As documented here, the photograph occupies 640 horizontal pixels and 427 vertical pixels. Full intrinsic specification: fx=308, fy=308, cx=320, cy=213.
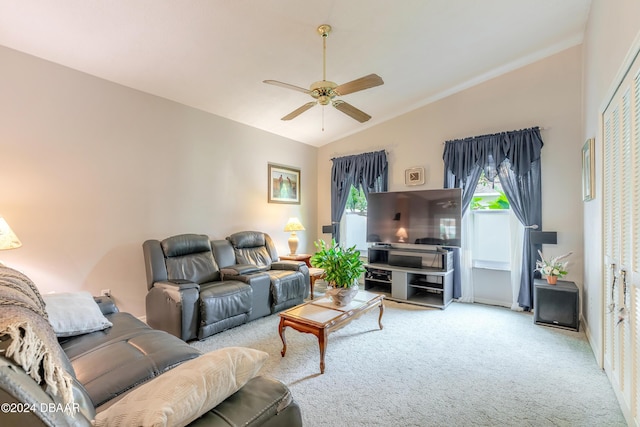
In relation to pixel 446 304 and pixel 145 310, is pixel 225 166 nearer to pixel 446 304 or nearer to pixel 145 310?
pixel 145 310

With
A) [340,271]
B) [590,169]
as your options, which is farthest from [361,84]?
[590,169]

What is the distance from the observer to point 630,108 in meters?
1.77

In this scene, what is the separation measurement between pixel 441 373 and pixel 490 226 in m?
2.61

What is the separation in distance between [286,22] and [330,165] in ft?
11.2

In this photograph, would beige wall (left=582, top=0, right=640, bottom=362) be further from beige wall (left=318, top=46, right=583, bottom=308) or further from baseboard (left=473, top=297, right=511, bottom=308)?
baseboard (left=473, top=297, right=511, bottom=308)

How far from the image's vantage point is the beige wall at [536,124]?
3.72 meters

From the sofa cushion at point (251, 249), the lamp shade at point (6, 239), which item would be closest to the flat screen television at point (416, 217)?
the sofa cushion at point (251, 249)

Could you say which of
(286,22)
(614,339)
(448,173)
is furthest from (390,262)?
(286,22)

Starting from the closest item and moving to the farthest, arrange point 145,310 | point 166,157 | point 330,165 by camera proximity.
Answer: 1. point 145,310
2. point 166,157
3. point 330,165

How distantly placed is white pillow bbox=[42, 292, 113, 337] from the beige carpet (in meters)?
1.09

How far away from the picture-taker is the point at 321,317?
2619 millimetres

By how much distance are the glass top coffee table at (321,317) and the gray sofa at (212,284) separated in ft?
2.77

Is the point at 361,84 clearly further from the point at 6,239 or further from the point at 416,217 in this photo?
the point at 6,239

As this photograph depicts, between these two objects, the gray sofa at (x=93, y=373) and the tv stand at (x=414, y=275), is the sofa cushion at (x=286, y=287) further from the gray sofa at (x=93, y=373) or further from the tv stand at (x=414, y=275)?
the gray sofa at (x=93, y=373)
